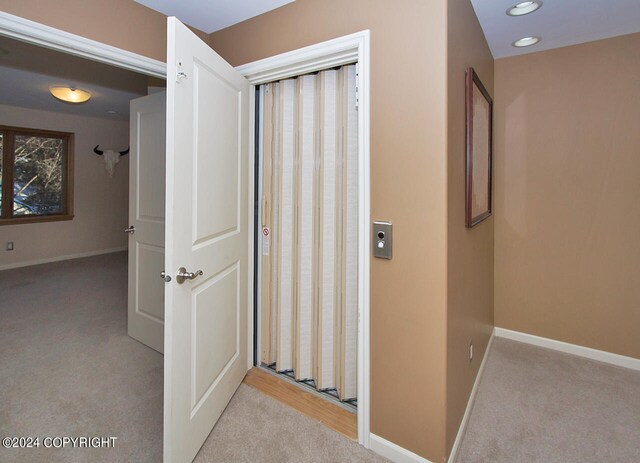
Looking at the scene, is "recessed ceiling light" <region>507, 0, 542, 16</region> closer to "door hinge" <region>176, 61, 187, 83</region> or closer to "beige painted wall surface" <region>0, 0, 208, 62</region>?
"door hinge" <region>176, 61, 187, 83</region>

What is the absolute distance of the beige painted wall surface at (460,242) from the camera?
1482mm

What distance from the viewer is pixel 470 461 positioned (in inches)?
62.5

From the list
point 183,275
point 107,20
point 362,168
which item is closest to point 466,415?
point 362,168

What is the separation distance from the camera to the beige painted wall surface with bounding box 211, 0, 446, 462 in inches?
56.3

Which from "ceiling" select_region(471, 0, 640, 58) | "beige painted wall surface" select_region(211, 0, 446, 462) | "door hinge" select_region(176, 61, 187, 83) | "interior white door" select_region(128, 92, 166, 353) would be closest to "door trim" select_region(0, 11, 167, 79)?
"interior white door" select_region(128, 92, 166, 353)

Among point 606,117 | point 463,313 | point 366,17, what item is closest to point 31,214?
point 366,17

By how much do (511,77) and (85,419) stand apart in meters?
3.82

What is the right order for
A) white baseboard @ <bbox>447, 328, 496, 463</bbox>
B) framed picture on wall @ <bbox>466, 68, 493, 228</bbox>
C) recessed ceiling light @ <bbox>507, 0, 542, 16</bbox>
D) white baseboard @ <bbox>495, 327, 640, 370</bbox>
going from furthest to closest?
white baseboard @ <bbox>495, 327, 640, 370</bbox> → recessed ceiling light @ <bbox>507, 0, 542, 16</bbox> → framed picture on wall @ <bbox>466, 68, 493, 228</bbox> → white baseboard @ <bbox>447, 328, 496, 463</bbox>

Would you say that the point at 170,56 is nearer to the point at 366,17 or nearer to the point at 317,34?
the point at 317,34

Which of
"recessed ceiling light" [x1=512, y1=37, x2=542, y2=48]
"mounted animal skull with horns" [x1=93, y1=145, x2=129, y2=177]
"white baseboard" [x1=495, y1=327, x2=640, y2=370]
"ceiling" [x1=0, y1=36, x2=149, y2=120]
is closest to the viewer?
"recessed ceiling light" [x1=512, y1=37, x2=542, y2=48]

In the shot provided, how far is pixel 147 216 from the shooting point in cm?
263

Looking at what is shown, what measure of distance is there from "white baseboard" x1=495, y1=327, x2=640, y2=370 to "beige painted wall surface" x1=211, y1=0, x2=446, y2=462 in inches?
71.5

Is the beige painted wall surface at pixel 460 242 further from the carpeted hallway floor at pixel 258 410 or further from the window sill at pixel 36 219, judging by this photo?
the window sill at pixel 36 219

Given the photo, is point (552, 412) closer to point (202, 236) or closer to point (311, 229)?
point (311, 229)
